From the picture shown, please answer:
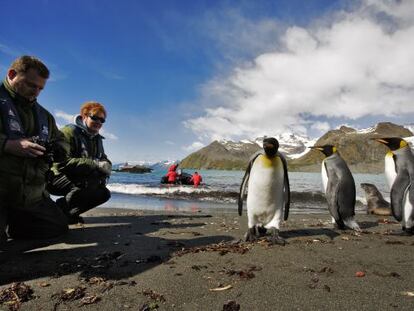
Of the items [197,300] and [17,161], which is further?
[17,161]

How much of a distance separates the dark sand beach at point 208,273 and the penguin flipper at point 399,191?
1.15 metres

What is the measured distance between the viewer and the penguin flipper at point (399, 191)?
6.58m

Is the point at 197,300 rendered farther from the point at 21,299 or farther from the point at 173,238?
the point at 173,238

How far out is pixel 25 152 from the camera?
391cm

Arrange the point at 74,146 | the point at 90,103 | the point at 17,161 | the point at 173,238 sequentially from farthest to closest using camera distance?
the point at 90,103 < the point at 74,146 < the point at 173,238 < the point at 17,161

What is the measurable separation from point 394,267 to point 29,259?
3.93 m

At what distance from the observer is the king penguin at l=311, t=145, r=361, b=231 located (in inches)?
270

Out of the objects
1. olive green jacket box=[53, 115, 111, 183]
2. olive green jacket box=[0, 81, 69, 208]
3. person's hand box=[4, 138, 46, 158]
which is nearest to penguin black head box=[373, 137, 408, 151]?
olive green jacket box=[53, 115, 111, 183]

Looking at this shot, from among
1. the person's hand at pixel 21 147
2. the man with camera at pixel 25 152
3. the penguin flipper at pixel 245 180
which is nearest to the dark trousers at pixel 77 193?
the man with camera at pixel 25 152

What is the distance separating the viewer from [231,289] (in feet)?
10.3

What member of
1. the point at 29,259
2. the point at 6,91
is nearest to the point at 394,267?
the point at 29,259

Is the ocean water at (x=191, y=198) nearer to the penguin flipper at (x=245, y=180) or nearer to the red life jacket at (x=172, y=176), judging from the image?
the red life jacket at (x=172, y=176)

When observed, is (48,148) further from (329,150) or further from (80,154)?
(329,150)

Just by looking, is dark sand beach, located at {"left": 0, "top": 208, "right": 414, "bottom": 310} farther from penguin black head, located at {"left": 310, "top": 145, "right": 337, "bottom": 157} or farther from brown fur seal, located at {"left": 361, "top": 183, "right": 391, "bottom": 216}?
brown fur seal, located at {"left": 361, "top": 183, "right": 391, "bottom": 216}
